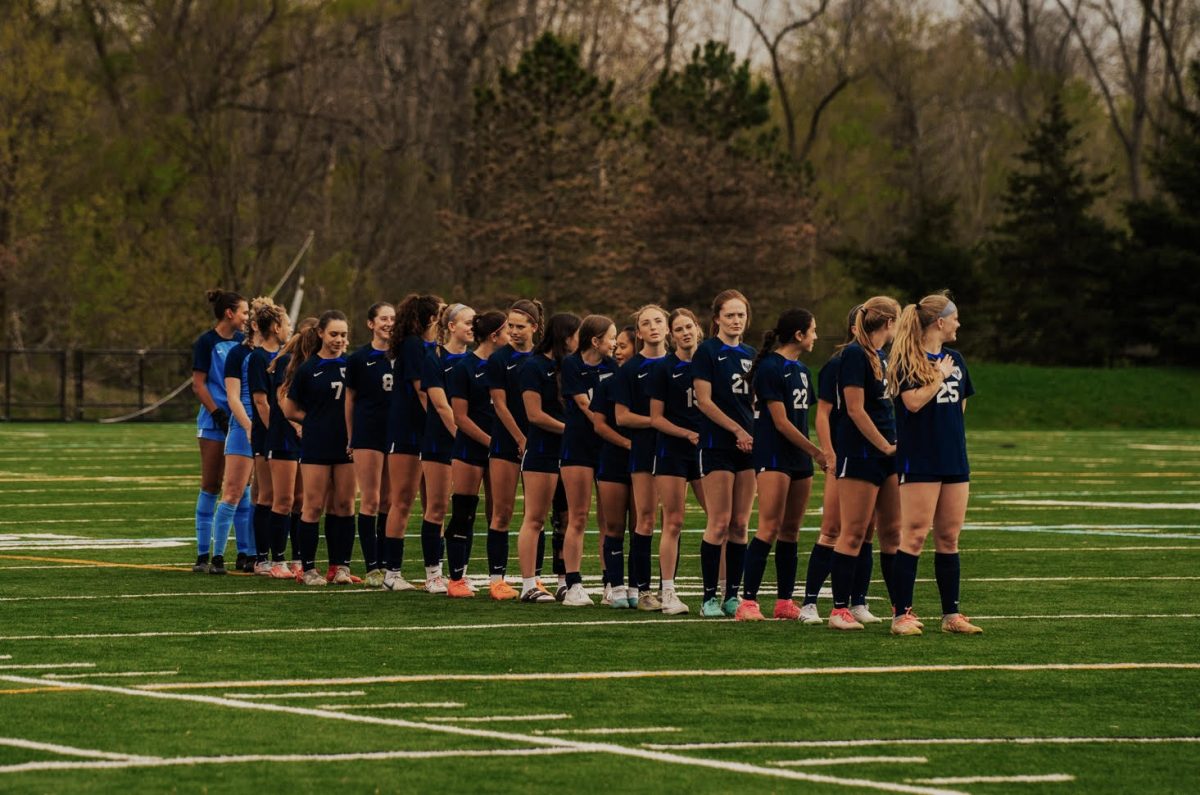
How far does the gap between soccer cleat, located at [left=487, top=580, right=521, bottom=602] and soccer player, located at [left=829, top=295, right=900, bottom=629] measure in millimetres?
2524

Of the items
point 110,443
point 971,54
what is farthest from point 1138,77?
point 110,443

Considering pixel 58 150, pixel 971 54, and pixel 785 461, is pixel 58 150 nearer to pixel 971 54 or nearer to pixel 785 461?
pixel 971 54

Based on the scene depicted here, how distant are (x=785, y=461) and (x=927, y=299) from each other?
148 cm

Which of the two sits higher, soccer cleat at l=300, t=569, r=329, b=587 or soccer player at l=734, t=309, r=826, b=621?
soccer player at l=734, t=309, r=826, b=621

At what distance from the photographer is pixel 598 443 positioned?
13.2 meters

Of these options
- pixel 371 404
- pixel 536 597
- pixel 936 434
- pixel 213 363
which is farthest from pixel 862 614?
pixel 213 363

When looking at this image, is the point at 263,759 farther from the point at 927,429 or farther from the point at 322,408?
the point at 322,408

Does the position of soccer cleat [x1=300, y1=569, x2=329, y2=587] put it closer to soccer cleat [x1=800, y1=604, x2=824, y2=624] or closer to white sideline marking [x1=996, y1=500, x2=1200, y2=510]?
soccer cleat [x1=800, y1=604, x2=824, y2=624]

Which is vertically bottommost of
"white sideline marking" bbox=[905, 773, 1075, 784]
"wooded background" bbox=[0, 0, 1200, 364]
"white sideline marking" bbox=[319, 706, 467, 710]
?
"white sideline marking" bbox=[319, 706, 467, 710]

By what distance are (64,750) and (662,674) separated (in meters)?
3.13

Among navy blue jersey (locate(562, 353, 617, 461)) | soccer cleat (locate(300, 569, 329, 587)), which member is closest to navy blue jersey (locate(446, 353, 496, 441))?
navy blue jersey (locate(562, 353, 617, 461))

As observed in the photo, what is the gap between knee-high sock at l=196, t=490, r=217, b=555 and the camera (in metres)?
15.3

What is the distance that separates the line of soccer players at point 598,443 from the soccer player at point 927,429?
0.01 m

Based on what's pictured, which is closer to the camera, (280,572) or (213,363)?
(280,572)
